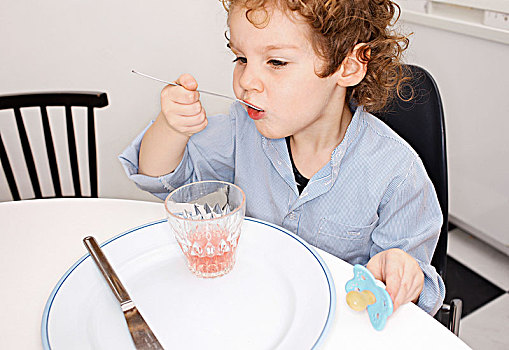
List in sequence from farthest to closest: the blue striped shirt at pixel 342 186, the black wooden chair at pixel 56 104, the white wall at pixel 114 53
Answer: the white wall at pixel 114 53 → the black wooden chair at pixel 56 104 → the blue striped shirt at pixel 342 186

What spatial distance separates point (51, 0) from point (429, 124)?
1374mm

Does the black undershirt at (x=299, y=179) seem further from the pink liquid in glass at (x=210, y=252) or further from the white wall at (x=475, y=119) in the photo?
the white wall at (x=475, y=119)

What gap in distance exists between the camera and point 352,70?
94 cm

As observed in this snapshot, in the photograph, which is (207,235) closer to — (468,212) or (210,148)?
(210,148)

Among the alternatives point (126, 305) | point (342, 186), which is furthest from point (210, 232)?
point (342, 186)

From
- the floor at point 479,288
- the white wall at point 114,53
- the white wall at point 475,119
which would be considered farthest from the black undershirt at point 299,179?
the white wall at point 114,53

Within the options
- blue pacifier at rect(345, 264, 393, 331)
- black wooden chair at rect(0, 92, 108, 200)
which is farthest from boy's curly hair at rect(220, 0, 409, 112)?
black wooden chair at rect(0, 92, 108, 200)

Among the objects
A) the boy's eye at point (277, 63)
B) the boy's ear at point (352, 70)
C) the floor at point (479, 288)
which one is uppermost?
the boy's eye at point (277, 63)

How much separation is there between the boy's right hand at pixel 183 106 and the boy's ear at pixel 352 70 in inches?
10.6

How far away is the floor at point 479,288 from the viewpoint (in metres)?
1.58

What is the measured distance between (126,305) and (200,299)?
0.10 meters

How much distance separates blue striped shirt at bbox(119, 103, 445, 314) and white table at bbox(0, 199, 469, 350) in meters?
0.16

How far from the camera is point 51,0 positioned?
1.70 meters

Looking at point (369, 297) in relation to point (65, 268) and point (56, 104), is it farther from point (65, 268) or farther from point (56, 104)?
point (56, 104)
